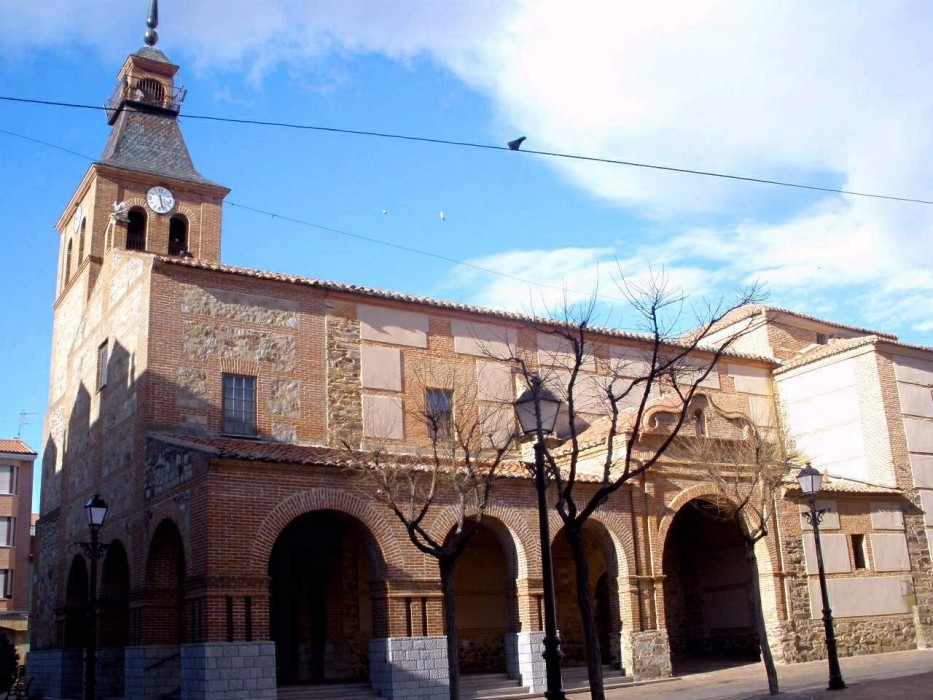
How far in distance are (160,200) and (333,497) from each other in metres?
14.4

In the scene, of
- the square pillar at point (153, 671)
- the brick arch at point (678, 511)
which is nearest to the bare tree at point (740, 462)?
the brick arch at point (678, 511)

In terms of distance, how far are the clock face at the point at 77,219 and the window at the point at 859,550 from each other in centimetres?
2512

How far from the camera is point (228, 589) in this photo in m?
18.0

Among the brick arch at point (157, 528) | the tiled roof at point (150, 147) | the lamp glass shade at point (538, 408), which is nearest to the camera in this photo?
the lamp glass shade at point (538, 408)

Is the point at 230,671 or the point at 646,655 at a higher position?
the point at 230,671

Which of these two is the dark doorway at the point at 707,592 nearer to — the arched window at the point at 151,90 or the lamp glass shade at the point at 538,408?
the lamp glass shade at the point at 538,408

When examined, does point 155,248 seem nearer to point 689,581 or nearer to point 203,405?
point 203,405

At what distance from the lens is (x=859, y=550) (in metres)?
27.4

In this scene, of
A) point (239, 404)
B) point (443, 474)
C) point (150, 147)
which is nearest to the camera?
point (443, 474)

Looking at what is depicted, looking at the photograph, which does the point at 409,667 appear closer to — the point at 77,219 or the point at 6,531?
the point at 77,219

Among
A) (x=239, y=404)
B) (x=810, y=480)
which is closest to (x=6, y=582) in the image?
(x=239, y=404)

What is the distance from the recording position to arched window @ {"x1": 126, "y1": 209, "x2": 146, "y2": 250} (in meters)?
29.3

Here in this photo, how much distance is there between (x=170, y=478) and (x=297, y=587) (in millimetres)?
5226

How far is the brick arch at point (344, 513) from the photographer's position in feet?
61.6
